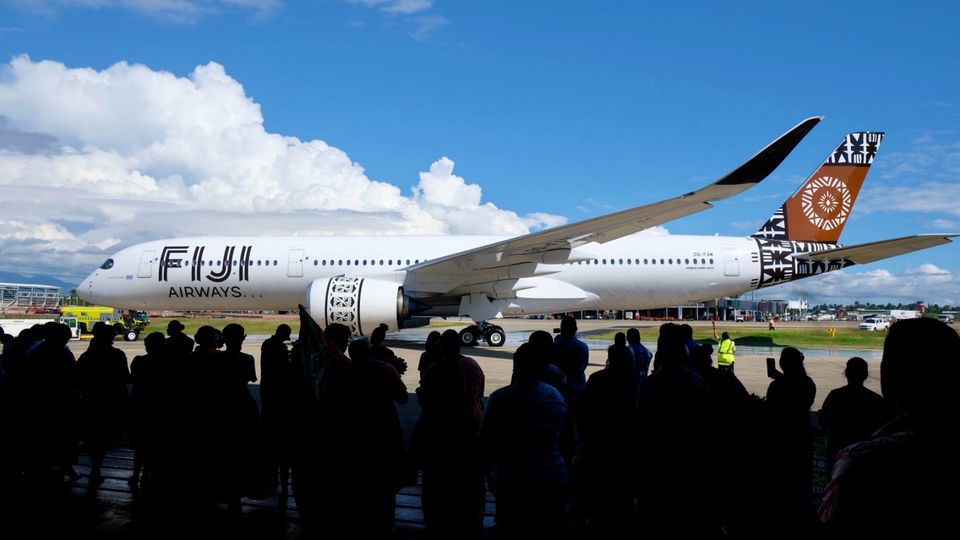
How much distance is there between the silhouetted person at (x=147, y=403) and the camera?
4.93 metres

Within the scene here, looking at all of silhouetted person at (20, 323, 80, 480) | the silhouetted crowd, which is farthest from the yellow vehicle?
the silhouetted crowd

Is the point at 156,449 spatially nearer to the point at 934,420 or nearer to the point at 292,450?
the point at 292,450

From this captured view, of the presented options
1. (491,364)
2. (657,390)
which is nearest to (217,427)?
(657,390)

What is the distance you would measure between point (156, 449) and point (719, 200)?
11.7 metres

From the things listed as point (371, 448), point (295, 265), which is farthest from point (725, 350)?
point (295, 265)

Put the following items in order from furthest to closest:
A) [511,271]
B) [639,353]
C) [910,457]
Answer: [511,271]
[639,353]
[910,457]

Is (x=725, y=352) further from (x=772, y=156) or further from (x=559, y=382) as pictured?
(x=559, y=382)

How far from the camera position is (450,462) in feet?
12.7

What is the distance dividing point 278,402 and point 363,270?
14606 mm

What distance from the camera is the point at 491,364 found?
15.0 m

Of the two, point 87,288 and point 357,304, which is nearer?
point 357,304

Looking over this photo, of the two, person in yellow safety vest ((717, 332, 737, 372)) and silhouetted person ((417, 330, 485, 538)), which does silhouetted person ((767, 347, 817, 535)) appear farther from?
person in yellow safety vest ((717, 332, 737, 372))

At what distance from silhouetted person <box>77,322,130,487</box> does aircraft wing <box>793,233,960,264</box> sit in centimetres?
1731

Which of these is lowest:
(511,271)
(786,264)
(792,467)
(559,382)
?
(792,467)
